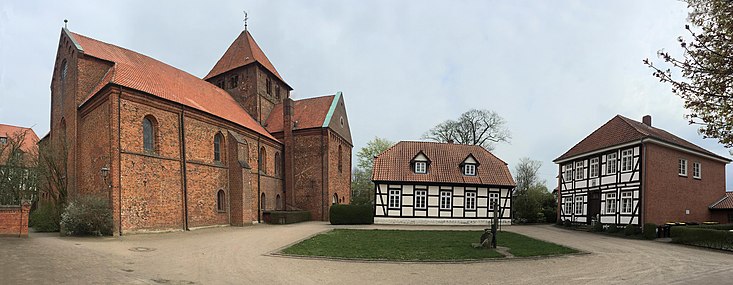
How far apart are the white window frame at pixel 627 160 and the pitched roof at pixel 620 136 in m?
0.67

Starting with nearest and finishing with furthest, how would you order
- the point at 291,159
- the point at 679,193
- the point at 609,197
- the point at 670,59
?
the point at 670,59
the point at 679,193
the point at 609,197
the point at 291,159

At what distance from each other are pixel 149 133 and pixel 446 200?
62.7 feet

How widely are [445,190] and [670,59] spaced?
23.6m

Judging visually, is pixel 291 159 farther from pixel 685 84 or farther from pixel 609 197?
pixel 685 84

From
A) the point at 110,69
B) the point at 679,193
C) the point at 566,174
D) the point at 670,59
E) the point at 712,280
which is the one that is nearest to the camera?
the point at 670,59

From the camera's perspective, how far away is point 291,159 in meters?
34.8

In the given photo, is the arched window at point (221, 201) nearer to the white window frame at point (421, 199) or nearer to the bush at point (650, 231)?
the white window frame at point (421, 199)

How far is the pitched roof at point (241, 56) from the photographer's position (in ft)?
120

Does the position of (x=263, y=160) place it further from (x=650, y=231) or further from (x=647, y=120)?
(x=647, y=120)

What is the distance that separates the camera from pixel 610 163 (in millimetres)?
26016

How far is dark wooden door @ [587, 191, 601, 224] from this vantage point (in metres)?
26.8

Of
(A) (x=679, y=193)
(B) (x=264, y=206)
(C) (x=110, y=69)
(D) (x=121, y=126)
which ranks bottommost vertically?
(B) (x=264, y=206)

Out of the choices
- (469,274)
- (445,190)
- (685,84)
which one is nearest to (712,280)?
(469,274)

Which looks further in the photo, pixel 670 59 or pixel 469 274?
pixel 469 274
